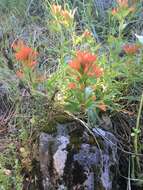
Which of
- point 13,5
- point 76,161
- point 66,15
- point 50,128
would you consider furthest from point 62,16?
point 13,5

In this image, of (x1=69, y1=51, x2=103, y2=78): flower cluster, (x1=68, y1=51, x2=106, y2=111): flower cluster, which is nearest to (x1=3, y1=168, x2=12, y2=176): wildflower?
(x1=68, y1=51, x2=106, y2=111): flower cluster

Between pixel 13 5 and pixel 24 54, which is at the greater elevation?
pixel 13 5

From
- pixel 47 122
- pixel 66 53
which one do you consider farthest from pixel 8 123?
pixel 66 53

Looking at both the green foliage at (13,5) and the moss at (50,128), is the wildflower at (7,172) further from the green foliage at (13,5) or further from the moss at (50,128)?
the green foliage at (13,5)

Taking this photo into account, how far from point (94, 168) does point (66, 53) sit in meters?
0.45

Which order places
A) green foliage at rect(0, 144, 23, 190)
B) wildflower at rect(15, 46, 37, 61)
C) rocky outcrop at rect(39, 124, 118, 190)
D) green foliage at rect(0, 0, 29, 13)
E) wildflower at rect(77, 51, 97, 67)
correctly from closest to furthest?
wildflower at rect(77, 51, 97, 67)
wildflower at rect(15, 46, 37, 61)
rocky outcrop at rect(39, 124, 118, 190)
green foliage at rect(0, 144, 23, 190)
green foliage at rect(0, 0, 29, 13)

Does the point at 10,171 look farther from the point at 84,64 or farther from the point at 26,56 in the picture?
the point at 84,64


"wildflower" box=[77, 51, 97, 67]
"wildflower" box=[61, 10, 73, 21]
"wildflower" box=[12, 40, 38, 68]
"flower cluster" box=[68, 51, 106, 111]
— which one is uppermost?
"wildflower" box=[61, 10, 73, 21]

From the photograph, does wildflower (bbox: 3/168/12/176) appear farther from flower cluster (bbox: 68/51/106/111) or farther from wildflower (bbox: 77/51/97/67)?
wildflower (bbox: 77/51/97/67)

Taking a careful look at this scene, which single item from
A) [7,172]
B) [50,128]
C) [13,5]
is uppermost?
[13,5]

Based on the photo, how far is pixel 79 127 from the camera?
5.50 feet

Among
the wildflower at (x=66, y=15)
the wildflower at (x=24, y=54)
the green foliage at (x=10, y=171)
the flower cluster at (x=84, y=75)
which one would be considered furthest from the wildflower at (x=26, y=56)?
the green foliage at (x=10, y=171)

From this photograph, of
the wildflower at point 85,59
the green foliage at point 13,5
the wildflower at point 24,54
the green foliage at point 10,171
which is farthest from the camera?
the green foliage at point 13,5

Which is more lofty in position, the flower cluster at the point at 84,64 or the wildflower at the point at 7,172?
the flower cluster at the point at 84,64
